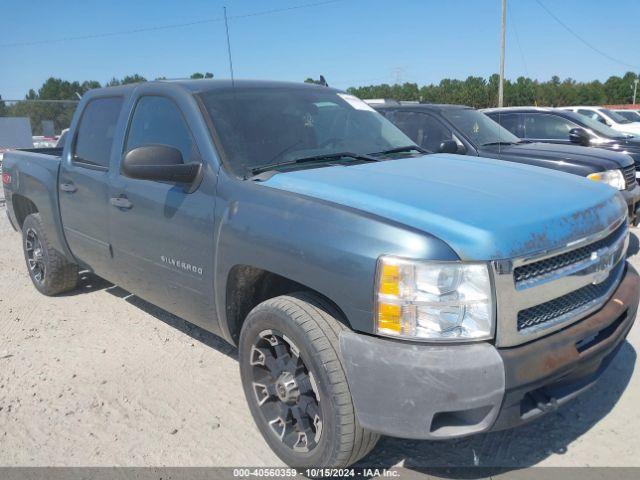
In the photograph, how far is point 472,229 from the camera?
2.16m

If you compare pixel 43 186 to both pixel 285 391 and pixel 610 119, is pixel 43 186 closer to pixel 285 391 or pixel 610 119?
pixel 285 391

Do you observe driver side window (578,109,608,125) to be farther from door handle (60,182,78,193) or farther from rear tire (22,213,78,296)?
door handle (60,182,78,193)

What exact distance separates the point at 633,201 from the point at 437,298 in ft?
17.9

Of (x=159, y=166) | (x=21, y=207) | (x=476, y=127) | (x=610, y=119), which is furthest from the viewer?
(x=610, y=119)

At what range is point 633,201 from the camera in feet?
21.2

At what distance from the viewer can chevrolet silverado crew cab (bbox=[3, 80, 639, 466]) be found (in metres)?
2.11

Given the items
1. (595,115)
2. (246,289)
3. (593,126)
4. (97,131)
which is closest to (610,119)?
(595,115)

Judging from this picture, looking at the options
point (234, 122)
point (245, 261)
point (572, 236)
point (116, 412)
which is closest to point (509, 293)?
point (572, 236)

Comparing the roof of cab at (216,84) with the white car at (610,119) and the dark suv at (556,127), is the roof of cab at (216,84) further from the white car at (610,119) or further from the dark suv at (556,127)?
the white car at (610,119)

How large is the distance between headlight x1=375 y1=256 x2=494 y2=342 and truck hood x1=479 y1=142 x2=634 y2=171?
460cm

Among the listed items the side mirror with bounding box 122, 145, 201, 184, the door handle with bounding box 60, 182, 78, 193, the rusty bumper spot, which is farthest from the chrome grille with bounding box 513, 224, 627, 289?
the door handle with bounding box 60, 182, 78, 193

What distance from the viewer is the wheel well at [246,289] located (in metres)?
2.84

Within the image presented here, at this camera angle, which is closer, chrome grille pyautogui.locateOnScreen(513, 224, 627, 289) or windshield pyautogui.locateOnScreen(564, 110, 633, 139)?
chrome grille pyautogui.locateOnScreen(513, 224, 627, 289)

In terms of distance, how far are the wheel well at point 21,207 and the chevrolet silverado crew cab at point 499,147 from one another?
4256 mm
